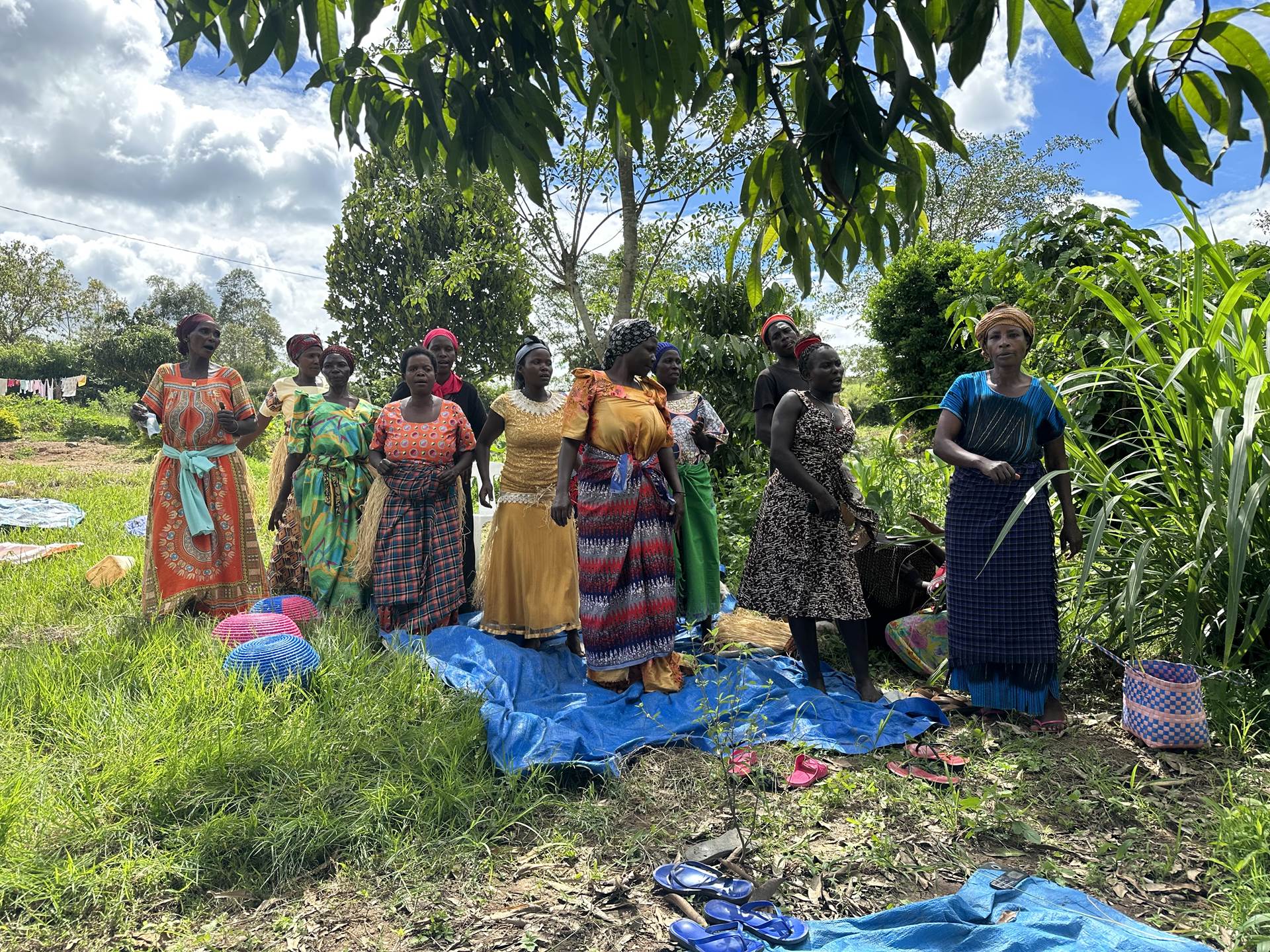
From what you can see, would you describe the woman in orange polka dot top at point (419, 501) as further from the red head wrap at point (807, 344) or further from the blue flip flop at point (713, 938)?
the blue flip flop at point (713, 938)

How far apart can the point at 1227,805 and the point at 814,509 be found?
1848 millimetres

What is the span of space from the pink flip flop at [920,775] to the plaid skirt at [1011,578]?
0.68 m

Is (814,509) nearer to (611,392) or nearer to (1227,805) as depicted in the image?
(611,392)

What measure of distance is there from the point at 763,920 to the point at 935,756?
4.17 feet

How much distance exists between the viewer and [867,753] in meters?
3.17

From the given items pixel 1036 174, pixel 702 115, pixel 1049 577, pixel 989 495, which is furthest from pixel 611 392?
pixel 1036 174

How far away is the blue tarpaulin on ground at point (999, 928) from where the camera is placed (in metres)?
1.96

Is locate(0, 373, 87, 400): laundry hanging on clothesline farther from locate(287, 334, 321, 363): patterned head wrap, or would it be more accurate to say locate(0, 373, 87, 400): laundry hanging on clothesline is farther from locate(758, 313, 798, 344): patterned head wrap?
locate(758, 313, 798, 344): patterned head wrap

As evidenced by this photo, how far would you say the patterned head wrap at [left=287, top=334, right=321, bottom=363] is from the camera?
508 cm

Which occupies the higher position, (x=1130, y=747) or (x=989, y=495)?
(x=989, y=495)

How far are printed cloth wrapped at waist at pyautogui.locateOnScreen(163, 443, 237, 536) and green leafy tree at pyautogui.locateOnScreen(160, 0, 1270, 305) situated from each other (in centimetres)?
354

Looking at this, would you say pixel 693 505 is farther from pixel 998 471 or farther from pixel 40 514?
pixel 40 514

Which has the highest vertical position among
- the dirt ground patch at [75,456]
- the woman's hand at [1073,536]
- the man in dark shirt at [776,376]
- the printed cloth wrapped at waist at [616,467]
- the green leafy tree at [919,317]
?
the green leafy tree at [919,317]

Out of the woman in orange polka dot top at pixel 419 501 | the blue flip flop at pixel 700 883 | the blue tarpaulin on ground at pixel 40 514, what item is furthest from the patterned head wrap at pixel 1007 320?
the blue tarpaulin on ground at pixel 40 514
